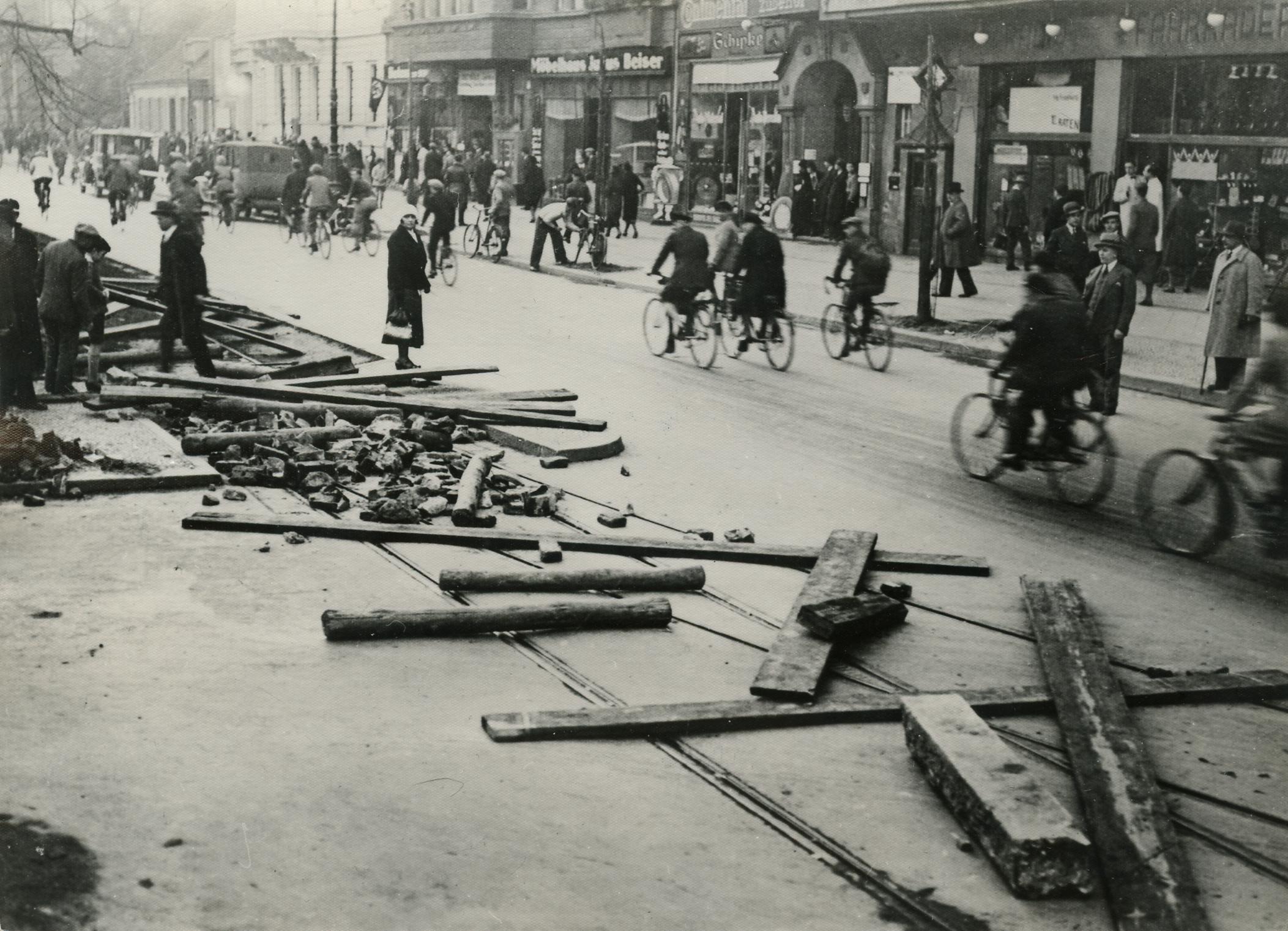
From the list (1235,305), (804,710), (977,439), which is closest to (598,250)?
(1235,305)

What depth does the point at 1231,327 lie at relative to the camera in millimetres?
15391

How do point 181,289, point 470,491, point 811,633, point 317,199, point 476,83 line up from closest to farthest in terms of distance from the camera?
point 811,633 → point 470,491 → point 181,289 → point 317,199 → point 476,83

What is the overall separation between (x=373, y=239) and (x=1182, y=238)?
1730cm

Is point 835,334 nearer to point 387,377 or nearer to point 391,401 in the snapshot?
point 387,377

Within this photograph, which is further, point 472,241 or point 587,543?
point 472,241

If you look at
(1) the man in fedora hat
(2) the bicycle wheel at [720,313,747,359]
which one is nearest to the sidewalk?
(1) the man in fedora hat

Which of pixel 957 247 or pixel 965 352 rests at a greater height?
pixel 957 247

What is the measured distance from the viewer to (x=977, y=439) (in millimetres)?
12742

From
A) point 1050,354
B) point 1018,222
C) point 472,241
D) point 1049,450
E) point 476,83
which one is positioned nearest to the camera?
point 1050,354

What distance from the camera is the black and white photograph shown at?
17.7 ft

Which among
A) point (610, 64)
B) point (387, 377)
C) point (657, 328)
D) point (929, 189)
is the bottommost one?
point (387, 377)

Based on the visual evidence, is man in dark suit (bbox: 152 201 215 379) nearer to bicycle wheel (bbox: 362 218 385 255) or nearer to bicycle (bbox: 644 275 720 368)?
bicycle (bbox: 644 275 720 368)

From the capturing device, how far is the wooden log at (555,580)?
8844 millimetres

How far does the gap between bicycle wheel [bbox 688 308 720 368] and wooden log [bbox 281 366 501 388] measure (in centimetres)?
260
